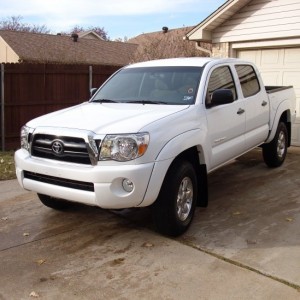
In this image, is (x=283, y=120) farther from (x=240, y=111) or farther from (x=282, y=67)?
(x=282, y=67)

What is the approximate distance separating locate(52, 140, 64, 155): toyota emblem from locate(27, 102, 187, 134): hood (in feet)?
0.61

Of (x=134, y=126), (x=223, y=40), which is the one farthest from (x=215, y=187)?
(x=223, y=40)

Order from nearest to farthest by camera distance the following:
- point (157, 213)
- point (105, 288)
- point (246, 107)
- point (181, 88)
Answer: point (105, 288) < point (157, 213) < point (181, 88) < point (246, 107)

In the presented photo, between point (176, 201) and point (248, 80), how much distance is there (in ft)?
9.72

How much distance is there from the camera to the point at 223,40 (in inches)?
427

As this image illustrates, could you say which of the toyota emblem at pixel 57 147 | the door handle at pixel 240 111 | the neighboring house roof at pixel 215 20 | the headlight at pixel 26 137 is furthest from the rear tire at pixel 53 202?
the neighboring house roof at pixel 215 20

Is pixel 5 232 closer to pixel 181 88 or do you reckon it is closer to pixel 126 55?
pixel 181 88

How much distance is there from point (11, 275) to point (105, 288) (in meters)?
0.90

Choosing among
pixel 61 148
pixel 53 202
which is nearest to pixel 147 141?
pixel 61 148

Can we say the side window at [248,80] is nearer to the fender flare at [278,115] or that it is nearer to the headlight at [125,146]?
the fender flare at [278,115]

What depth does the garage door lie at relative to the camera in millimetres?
9852

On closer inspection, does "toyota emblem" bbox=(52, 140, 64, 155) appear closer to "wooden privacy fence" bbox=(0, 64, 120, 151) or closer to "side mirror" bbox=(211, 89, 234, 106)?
"side mirror" bbox=(211, 89, 234, 106)

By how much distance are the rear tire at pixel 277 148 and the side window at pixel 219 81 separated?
1894 millimetres

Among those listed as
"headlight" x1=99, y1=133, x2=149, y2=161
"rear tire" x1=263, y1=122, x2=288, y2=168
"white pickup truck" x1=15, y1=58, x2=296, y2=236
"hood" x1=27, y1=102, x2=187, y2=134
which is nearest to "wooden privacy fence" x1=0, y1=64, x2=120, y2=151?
"white pickup truck" x1=15, y1=58, x2=296, y2=236
